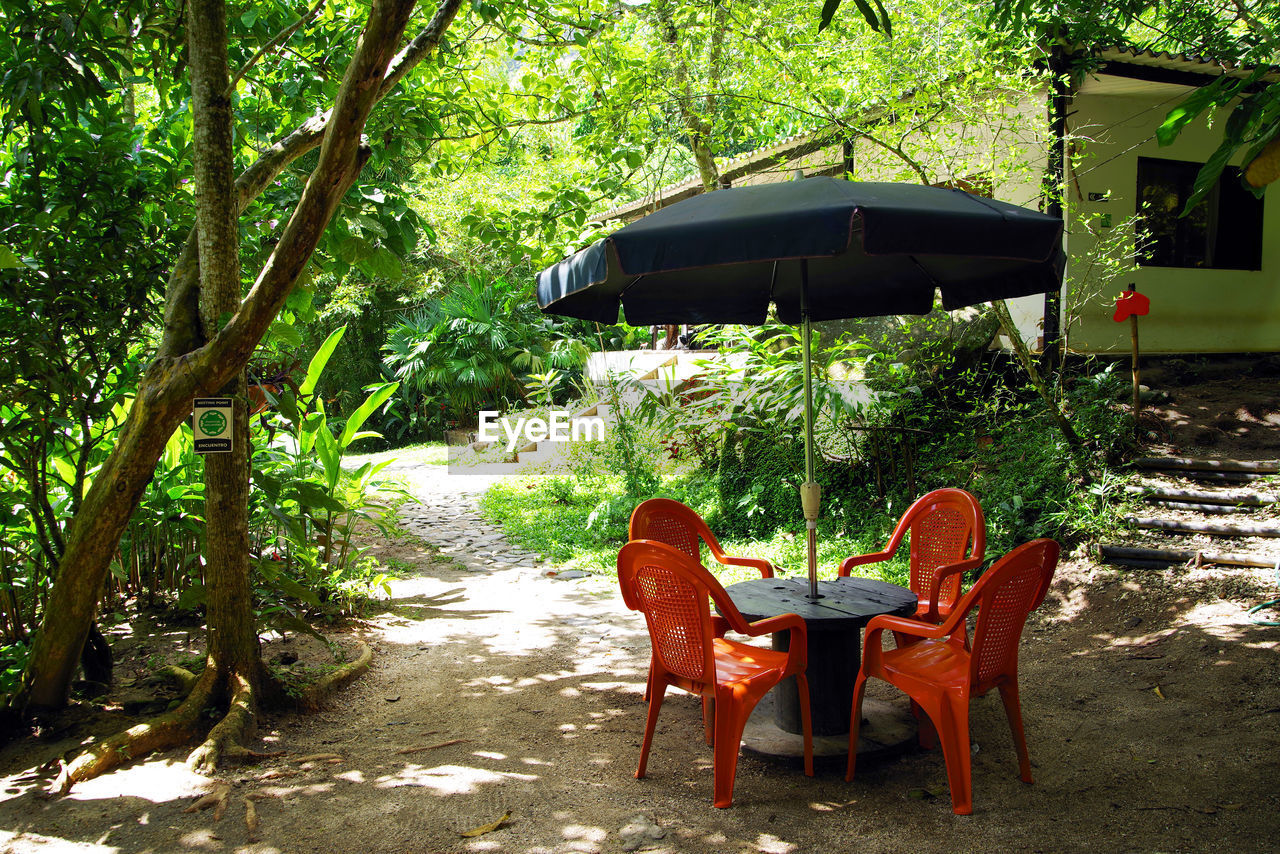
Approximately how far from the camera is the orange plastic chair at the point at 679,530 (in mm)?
4020

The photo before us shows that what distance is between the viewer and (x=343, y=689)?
428 centimetres

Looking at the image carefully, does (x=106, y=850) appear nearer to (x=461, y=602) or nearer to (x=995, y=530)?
(x=461, y=602)

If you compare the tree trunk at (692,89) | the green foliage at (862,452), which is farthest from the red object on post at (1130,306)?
the tree trunk at (692,89)

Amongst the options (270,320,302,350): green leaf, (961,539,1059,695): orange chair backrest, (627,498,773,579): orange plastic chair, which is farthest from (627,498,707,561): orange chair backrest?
(270,320,302,350): green leaf

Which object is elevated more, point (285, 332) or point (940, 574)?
point (285, 332)

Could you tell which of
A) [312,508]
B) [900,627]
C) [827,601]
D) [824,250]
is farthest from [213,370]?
[900,627]

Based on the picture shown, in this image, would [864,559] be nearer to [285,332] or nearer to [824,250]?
[824,250]

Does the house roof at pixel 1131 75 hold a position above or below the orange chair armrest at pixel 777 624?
above

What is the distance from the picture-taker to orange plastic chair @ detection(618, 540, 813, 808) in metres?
2.98

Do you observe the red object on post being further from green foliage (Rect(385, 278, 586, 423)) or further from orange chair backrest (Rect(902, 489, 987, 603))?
green foliage (Rect(385, 278, 586, 423))

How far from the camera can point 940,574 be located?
3504 millimetres

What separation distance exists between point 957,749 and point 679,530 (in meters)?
1.68

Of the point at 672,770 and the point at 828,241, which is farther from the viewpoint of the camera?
the point at 672,770

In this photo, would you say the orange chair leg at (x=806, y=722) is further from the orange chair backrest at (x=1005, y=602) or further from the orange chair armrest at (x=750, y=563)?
the orange chair armrest at (x=750, y=563)
